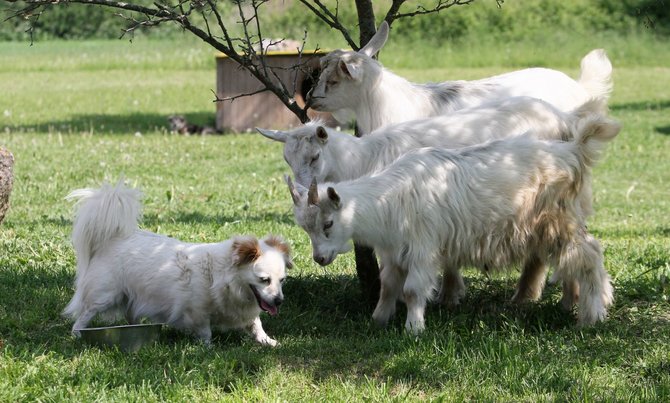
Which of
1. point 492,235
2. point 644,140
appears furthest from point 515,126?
point 644,140

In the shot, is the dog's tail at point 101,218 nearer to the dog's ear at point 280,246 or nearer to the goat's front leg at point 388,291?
the dog's ear at point 280,246

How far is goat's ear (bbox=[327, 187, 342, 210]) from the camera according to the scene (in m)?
5.99

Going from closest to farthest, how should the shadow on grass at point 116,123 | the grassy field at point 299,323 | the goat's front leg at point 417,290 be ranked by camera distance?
the grassy field at point 299,323
the goat's front leg at point 417,290
the shadow on grass at point 116,123

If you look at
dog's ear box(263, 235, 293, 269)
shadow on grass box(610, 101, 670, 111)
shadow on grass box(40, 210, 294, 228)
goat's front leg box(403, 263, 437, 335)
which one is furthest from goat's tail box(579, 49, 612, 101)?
shadow on grass box(610, 101, 670, 111)

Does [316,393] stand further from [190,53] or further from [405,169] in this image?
[190,53]

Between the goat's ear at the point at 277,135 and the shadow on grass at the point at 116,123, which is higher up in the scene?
the goat's ear at the point at 277,135

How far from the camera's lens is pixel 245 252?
5.92m

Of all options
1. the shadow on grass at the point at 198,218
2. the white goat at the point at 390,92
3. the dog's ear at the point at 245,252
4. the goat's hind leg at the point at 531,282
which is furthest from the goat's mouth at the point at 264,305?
the shadow on grass at the point at 198,218

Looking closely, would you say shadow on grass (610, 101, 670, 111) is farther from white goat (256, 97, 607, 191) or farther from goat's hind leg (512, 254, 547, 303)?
goat's hind leg (512, 254, 547, 303)

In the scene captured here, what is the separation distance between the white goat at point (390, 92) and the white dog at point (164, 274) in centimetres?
177

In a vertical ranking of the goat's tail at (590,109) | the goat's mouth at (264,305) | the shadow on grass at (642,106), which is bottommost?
the shadow on grass at (642,106)

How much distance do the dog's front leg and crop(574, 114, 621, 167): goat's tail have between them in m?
2.23

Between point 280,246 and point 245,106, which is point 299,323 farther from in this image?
point 245,106

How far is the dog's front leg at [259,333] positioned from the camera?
20.0ft
